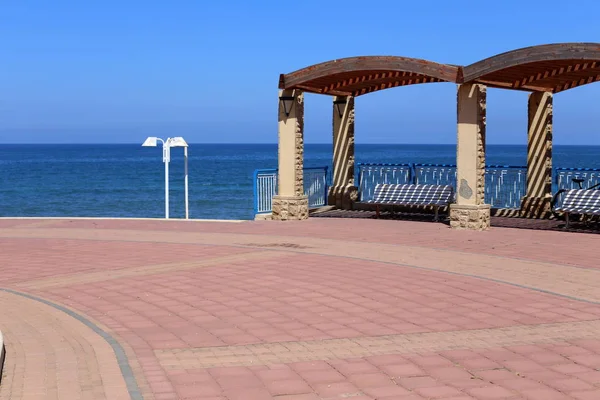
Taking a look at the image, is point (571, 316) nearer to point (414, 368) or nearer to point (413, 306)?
point (413, 306)

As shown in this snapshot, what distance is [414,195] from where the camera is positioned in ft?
64.6

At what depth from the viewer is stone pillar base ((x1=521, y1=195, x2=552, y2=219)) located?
19.3 metres

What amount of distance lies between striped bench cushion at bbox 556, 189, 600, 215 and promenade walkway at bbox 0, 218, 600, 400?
6.81 feet

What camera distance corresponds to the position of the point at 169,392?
6.29 metres

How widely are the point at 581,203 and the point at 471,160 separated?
2.35m

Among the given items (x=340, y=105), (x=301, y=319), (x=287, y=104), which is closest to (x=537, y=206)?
(x=340, y=105)

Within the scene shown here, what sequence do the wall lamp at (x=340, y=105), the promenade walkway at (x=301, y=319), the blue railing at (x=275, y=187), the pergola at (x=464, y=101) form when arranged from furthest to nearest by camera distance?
the wall lamp at (x=340, y=105) < the blue railing at (x=275, y=187) < the pergola at (x=464, y=101) < the promenade walkway at (x=301, y=319)

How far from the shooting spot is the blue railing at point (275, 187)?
20.3 m

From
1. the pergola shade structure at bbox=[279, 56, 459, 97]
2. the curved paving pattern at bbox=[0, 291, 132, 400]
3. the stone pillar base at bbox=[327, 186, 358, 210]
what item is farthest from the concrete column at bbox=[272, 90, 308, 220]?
the curved paving pattern at bbox=[0, 291, 132, 400]

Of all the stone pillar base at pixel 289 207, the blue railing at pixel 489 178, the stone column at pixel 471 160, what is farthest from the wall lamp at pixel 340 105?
the stone column at pixel 471 160

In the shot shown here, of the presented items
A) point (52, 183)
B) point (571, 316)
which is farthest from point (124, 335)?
point (52, 183)

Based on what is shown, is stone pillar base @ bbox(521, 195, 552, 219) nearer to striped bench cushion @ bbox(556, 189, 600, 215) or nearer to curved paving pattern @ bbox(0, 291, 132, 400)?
striped bench cushion @ bbox(556, 189, 600, 215)

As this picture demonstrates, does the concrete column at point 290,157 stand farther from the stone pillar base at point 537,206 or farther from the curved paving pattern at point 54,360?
the curved paving pattern at point 54,360

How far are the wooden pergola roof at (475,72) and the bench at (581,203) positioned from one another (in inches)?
94.9
